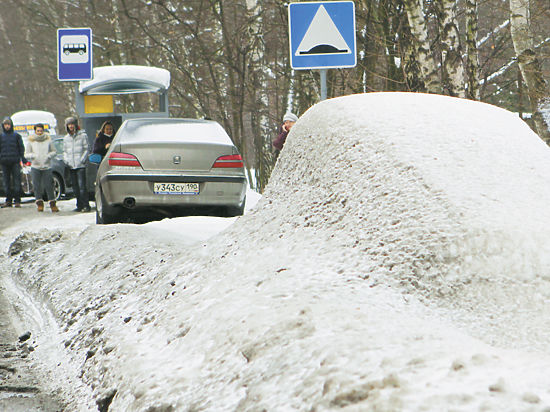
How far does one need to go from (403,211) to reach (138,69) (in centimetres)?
1320

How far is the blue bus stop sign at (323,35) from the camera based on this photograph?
25.2 ft

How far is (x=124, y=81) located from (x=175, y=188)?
22.2ft

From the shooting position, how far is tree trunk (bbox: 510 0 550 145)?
1370cm

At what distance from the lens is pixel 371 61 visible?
41.6ft

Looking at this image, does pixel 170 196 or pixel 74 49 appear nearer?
pixel 170 196

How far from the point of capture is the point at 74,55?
14055 mm

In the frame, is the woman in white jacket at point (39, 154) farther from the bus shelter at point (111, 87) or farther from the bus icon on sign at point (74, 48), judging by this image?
the bus icon on sign at point (74, 48)

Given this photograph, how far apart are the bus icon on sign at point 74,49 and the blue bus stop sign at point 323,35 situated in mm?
7305

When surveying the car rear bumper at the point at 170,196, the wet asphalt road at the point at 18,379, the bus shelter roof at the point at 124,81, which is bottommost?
the wet asphalt road at the point at 18,379

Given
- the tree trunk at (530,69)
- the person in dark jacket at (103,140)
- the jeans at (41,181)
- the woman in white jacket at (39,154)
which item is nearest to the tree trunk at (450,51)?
the tree trunk at (530,69)

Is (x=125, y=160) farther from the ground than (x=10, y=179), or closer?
farther from the ground

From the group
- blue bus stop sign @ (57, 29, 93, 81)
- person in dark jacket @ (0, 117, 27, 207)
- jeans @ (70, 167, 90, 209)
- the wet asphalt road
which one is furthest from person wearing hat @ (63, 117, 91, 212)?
the wet asphalt road

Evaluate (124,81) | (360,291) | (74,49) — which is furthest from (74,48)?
(360,291)

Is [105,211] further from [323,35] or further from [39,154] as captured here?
[39,154]
